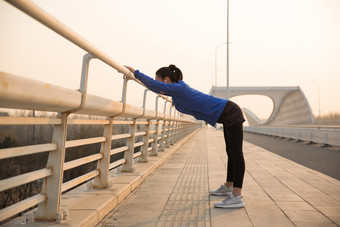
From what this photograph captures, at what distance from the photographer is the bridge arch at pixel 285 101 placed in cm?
6591

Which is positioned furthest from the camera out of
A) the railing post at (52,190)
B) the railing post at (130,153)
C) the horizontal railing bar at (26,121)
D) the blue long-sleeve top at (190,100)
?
the railing post at (130,153)

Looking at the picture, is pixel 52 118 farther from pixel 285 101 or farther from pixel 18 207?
pixel 285 101

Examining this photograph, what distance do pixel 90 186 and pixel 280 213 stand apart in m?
2.14

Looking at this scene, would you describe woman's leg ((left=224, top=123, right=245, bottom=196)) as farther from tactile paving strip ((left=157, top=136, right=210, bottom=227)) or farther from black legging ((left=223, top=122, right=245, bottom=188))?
tactile paving strip ((left=157, top=136, right=210, bottom=227))

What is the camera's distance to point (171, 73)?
3.72 meters

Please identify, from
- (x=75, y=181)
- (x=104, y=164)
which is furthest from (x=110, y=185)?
(x=75, y=181)

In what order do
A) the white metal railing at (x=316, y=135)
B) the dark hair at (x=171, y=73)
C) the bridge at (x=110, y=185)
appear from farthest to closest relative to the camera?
the white metal railing at (x=316, y=135) → the dark hair at (x=171, y=73) → the bridge at (x=110, y=185)

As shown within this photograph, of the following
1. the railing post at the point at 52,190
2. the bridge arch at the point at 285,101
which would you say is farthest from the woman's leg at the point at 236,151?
the bridge arch at the point at 285,101

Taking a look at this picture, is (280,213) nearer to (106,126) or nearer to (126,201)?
(126,201)

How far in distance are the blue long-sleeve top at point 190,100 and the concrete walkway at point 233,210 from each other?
1.06 meters

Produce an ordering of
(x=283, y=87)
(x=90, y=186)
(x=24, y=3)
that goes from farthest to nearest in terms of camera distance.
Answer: (x=283, y=87), (x=90, y=186), (x=24, y=3)

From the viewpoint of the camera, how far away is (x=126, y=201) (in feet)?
13.1

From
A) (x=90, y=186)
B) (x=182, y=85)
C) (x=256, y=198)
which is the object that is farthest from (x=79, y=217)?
(x=256, y=198)

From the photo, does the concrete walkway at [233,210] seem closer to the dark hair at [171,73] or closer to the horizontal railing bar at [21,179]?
the horizontal railing bar at [21,179]
